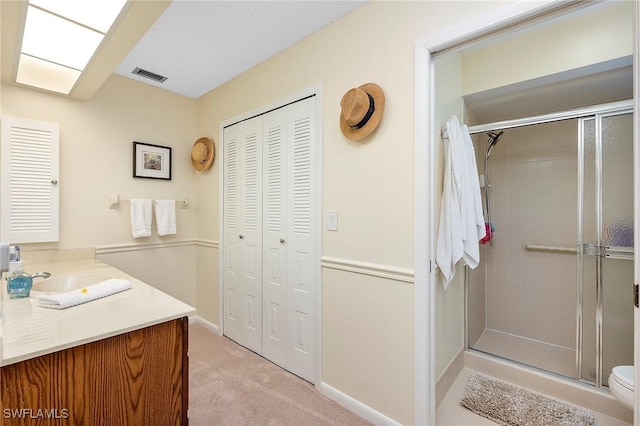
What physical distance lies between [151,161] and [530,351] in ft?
12.6

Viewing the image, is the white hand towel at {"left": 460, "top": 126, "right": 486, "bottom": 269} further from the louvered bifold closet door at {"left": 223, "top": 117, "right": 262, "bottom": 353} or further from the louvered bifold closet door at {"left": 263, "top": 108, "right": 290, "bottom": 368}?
the louvered bifold closet door at {"left": 223, "top": 117, "right": 262, "bottom": 353}

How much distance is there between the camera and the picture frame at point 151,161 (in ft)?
8.82

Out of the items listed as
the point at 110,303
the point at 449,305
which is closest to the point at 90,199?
the point at 110,303

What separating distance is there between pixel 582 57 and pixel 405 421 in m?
2.43

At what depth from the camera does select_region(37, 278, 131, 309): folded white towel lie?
3.95ft

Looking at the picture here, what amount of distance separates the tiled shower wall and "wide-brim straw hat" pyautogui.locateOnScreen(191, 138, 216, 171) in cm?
245

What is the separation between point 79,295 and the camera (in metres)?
1.28

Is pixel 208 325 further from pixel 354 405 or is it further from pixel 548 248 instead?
pixel 548 248

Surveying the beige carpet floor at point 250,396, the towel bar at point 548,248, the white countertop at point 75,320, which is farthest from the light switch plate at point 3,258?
the towel bar at point 548,248

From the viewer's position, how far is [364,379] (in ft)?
5.62

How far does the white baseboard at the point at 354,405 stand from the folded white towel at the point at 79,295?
1337 mm

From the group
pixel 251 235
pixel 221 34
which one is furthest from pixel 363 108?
pixel 251 235

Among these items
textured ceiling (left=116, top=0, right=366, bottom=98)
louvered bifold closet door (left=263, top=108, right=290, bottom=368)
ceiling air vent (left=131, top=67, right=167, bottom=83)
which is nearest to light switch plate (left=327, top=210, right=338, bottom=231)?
louvered bifold closet door (left=263, top=108, right=290, bottom=368)

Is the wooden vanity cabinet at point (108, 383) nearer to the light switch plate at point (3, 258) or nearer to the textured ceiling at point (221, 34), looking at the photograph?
the light switch plate at point (3, 258)
